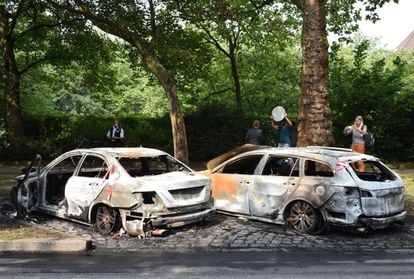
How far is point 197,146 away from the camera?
20484mm

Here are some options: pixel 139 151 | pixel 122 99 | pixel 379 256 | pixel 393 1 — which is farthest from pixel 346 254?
pixel 122 99

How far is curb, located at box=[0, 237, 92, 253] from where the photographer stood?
7.36 metres

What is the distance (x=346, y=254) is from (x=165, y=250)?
8.73 feet

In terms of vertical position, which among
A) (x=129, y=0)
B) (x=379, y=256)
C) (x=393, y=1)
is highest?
(x=129, y=0)

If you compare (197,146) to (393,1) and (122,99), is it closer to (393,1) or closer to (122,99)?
(393,1)

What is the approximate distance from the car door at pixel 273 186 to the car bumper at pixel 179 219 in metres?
1.02

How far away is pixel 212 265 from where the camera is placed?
6449 millimetres

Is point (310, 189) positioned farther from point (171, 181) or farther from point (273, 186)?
point (171, 181)

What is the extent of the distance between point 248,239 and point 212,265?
1625mm

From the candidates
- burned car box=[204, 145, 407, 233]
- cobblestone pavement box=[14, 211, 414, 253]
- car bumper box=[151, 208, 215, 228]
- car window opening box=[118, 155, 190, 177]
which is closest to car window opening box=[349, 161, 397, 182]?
burned car box=[204, 145, 407, 233]

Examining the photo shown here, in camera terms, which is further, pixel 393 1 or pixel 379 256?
pixel 393 1

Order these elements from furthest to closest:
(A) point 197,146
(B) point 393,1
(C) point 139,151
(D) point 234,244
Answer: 1. (A) point 197,146
2. (B) point 393,1
3. (C) point 139,151
4. (D) point 234,244

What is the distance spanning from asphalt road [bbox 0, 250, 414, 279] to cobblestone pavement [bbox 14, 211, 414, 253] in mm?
345

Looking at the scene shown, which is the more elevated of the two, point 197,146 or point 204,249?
point 197,146
